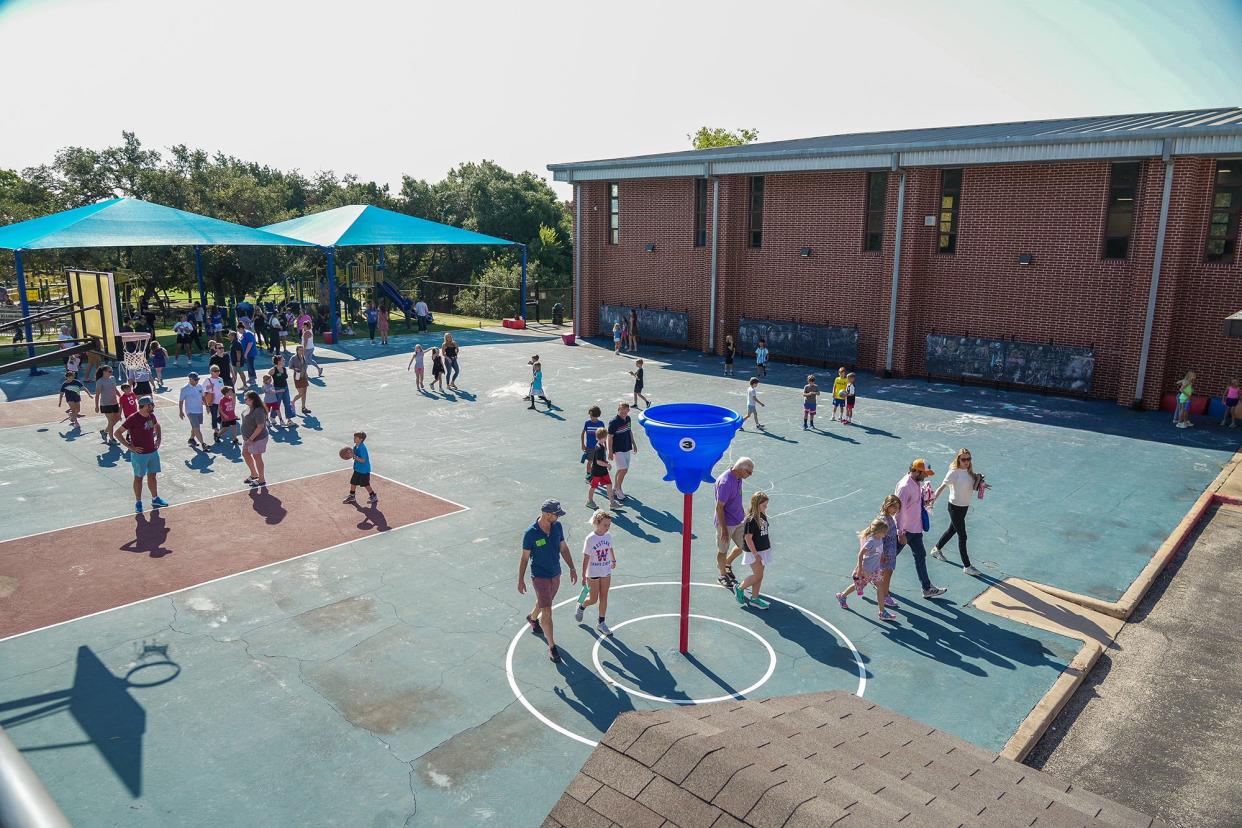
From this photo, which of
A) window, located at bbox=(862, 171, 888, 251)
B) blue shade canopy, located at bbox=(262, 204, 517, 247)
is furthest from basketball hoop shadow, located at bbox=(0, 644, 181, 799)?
blue shade canopy, located at bbox=(262, 204, 517, 247)

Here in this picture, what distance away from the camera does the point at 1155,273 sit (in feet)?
74.9

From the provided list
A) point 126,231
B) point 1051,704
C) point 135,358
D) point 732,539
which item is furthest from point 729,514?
point 126,231

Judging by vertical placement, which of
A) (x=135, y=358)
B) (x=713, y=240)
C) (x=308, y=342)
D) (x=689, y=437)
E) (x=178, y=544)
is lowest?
(x=178, y=544)

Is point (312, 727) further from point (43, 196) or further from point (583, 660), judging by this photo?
point (43, 196)

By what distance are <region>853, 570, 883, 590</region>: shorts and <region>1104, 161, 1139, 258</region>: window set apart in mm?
18509

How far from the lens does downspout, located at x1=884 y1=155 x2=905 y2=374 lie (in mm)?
27766

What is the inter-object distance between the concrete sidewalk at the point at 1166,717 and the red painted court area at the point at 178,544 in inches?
389

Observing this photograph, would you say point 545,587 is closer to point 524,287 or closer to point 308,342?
point 308,342

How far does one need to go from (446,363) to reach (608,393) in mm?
4954

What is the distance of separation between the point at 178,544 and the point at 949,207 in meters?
24.1

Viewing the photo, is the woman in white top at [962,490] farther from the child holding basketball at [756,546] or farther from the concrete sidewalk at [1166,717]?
the child holding basketball at [756,546]

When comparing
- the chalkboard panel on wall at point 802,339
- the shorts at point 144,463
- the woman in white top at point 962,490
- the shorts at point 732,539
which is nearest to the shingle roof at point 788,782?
the shorts at point 732,539

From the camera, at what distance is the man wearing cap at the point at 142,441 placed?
1416 cm

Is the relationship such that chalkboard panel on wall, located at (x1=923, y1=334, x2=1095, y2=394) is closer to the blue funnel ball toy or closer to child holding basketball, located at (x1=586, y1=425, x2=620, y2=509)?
child holding basketball, located at (x1=586, y1=425, x2=620, y2=509)
